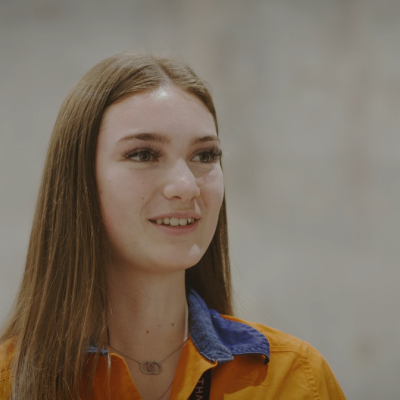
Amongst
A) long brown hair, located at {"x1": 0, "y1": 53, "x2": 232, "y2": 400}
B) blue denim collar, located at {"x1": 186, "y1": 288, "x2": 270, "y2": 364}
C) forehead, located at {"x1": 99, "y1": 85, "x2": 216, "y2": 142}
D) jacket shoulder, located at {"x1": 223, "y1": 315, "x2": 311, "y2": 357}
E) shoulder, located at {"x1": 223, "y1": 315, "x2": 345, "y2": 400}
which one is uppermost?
forehead, located at {"x1": 99, "y1": 85, "x2": 216, "y2": 142}

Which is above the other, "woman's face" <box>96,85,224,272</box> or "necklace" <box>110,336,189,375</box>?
"woman's face" <box>96,85,224,272</box>

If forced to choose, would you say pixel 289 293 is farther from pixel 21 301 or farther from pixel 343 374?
pixel 21 301

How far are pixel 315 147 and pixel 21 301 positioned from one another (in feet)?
4.88

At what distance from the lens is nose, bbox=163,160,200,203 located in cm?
142

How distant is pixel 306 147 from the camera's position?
239 cm

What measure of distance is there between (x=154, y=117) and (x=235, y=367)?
0.78 metres

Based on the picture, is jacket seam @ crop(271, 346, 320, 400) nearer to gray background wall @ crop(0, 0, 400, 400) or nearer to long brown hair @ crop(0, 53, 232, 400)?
long brown hair @ crop(0, 53, 232, 400)

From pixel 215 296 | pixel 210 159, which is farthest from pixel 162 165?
pixel 215 296

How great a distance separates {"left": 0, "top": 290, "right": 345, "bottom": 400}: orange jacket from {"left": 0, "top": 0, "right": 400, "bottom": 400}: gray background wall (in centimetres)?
69

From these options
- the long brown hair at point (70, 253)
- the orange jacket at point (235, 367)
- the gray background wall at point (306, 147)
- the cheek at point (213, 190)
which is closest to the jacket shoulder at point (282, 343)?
the orange jacket at point (235, 367)

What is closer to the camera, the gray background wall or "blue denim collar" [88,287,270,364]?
"blue denim collar" [88,287,270,364]

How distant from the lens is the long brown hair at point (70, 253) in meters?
1.39

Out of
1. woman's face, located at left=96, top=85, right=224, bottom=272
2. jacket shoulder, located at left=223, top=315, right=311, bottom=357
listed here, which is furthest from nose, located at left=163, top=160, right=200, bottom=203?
jacket shoulder, located at left=223, top=315, right=311, bottom=357

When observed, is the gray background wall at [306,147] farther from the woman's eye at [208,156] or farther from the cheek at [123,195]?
the cheek at [123,195]
